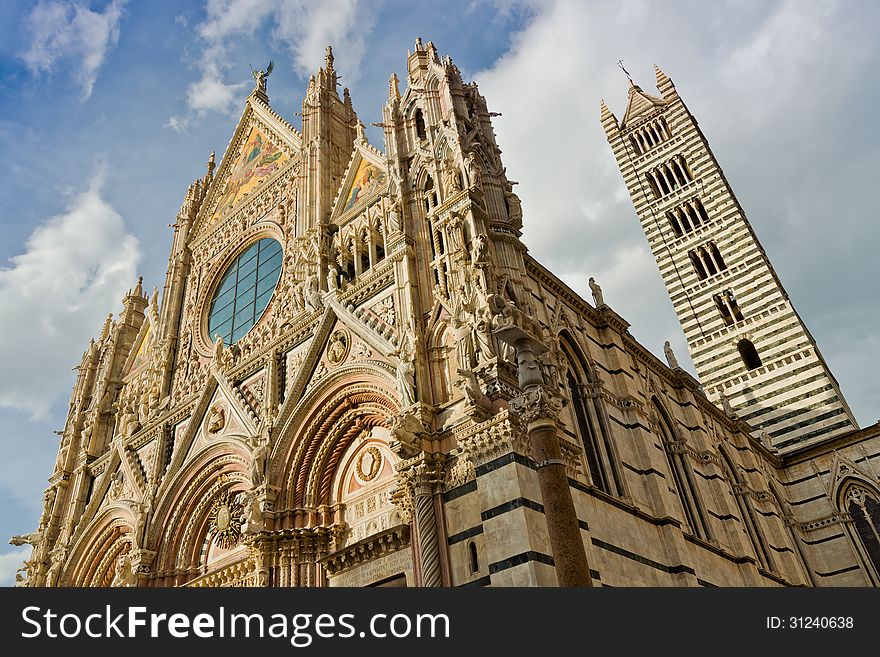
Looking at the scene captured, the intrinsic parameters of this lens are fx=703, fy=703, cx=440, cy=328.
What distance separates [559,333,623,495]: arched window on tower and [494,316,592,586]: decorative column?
3747 millimetres

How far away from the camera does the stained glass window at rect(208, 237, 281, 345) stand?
18906 mm

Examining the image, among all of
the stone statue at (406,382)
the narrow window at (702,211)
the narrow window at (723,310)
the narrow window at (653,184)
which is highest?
the narrow window at (653,184)

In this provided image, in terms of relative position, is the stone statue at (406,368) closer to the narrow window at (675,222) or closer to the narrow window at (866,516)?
the narrow window at (866,516)

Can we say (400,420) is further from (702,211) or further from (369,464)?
(702,211)

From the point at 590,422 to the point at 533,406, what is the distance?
550 centimetres

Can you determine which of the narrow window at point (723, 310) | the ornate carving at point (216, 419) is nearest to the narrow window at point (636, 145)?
the narrow window at point (723, 310)

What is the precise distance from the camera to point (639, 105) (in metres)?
39.4

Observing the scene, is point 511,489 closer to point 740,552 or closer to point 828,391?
point 740,552

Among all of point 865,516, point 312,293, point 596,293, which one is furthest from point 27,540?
point 865,516

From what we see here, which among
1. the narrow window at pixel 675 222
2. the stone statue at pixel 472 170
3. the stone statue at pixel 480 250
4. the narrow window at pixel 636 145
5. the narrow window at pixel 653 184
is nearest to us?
the stone statue at pixel 480 250

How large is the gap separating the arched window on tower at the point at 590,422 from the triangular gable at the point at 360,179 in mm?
5996

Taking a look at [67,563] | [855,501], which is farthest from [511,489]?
[855,501]

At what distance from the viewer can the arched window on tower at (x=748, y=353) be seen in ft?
98.6
